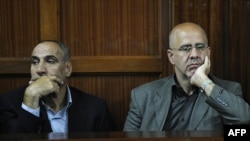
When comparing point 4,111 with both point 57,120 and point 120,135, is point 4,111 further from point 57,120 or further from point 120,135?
point 120,135

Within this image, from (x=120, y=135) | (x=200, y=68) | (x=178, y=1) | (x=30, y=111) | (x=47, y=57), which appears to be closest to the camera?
(x=120, y=135)

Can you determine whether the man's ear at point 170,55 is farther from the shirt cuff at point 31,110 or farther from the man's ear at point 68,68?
the shirt cuff at point 31,110

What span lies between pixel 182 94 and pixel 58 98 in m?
0.57

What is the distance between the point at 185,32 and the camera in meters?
1.80

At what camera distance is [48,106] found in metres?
1.83

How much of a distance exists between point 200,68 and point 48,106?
2.33ft

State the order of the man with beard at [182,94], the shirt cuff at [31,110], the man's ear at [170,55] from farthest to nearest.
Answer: the man's ear at [170,55] < the man with beard at [182,94] < the shirt cuff at [31,110]

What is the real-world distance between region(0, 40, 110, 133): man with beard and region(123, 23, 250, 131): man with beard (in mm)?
171

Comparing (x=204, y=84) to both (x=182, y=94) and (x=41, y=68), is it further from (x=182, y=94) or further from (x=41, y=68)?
(x=41, y=68)

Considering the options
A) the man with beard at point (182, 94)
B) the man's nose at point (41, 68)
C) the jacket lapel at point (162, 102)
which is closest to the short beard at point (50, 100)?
the man's nose at point (41, 68)

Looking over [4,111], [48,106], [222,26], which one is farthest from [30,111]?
[222,26]

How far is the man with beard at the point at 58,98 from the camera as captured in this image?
1729 millimetres

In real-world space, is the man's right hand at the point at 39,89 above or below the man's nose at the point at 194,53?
below

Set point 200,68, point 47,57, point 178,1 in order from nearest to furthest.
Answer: point 200,68 < point 47,57 < point 178,1
